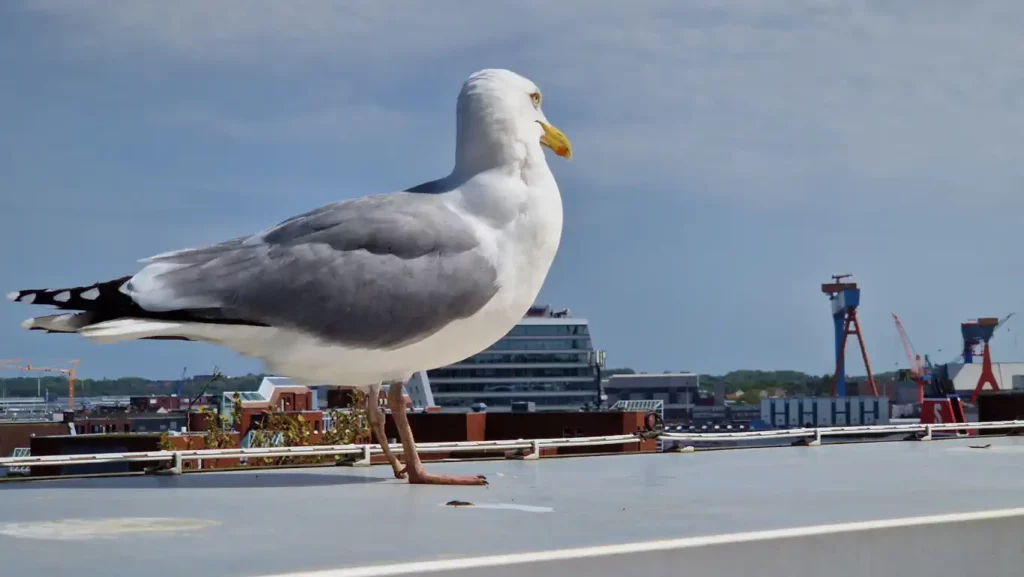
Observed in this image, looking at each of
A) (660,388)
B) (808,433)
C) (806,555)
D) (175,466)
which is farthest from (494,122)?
(660,388)

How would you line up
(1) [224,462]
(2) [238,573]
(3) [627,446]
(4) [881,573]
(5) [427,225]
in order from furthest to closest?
1. (3) [627,446]
2. (1) [224,462]
3. (5) [427,225]
4. (4) [881,573]
5. (2) [238,573]

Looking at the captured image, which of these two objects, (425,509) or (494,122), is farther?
(494,122)

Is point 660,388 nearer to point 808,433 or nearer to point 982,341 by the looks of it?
point 982,341

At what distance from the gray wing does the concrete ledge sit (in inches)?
103

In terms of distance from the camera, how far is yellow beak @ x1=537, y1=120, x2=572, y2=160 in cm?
733

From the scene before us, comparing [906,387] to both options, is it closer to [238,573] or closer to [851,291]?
[851,291]

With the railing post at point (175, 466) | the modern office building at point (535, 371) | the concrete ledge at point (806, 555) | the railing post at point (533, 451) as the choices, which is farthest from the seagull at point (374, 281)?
the modern office building at point (535, 371)

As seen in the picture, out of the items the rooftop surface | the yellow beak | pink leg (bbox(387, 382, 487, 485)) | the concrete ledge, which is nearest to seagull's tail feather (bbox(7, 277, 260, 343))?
the rooftop surface

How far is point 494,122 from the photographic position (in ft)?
22.7

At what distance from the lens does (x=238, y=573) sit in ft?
11.6

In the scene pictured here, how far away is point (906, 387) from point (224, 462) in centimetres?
15343

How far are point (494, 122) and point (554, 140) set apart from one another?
1.91 feet

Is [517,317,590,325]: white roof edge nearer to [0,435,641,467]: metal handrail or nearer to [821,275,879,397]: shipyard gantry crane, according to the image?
[821,275,879,397]: shipyard gantry crane

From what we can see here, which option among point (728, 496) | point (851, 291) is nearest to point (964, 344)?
point (851, 291)
